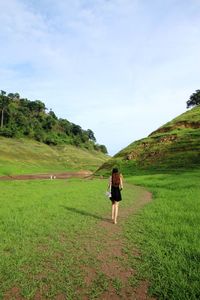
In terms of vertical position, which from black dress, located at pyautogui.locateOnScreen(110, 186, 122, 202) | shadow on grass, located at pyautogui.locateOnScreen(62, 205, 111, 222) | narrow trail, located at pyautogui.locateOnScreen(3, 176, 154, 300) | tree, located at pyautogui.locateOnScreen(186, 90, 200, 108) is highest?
tree, located at pyautogui.locateOnScreen(186, 90, 200, 108)

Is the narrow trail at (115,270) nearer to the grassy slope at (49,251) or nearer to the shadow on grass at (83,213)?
the grassy slope at (49,251)

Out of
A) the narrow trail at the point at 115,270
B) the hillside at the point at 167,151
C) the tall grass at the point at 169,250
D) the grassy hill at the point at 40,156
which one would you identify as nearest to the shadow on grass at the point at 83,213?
the tall grass at the point at 169,250

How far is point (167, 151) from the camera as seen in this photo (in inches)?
3100

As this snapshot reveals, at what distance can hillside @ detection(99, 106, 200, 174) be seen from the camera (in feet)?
235

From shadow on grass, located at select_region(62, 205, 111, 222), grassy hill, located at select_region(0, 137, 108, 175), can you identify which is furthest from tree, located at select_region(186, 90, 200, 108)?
shadow on grass, located at select_region(62, 205, 111, 222)

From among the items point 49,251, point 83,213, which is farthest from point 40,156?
point 49,251

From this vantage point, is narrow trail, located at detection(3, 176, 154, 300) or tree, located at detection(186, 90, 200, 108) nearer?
narrow trail, located at detection(3, 176, 154, 300)

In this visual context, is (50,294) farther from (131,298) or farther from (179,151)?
(179,151)

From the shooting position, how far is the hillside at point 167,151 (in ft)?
235

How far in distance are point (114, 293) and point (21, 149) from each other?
443 feet

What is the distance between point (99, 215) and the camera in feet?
67.7

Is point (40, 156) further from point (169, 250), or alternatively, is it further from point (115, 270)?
point (115, 270)

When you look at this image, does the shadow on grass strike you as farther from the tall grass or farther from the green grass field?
the tall grass

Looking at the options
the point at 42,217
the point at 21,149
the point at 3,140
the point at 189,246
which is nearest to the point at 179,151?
the point at 42,217
